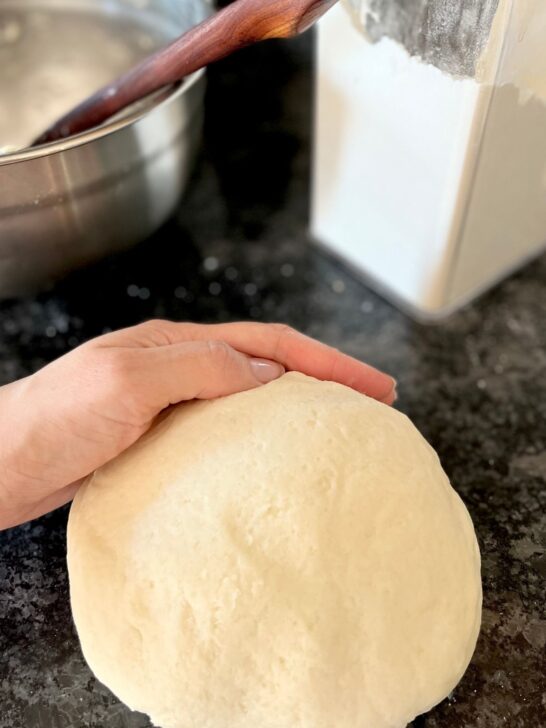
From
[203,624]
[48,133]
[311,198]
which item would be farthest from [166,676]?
[311,198]

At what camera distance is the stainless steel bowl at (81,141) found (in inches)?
30.5

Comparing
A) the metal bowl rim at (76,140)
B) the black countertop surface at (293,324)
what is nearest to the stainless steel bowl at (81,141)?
the metal bowl rim at (76,140)

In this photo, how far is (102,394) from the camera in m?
0.60

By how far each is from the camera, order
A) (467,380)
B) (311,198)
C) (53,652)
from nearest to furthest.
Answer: (53,652) < (467,380) < (311,198)

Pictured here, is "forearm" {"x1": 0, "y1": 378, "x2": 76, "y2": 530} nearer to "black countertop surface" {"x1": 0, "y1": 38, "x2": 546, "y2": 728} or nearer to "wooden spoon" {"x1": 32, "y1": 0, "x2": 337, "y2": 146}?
"black countertop surface" {"x1": 0, "y1": 38, "x2": 546, "y2": 728}

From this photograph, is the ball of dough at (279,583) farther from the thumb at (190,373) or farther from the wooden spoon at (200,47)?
the wooden spoon at (200,47)

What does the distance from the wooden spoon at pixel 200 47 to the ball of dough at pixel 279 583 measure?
1.24 feet

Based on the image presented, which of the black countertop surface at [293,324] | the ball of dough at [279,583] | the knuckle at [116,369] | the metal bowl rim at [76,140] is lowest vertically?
the black countertop surface at [293,324]

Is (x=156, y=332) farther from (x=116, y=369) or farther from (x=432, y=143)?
(x=432, y=143)

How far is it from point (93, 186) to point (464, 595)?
0.56 metres

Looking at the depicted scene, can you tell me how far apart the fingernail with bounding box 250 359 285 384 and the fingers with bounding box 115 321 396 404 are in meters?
0.02

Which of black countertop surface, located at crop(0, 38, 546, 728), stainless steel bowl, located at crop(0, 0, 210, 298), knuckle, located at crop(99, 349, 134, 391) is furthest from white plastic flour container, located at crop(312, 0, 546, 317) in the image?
knuckle, located at crop(99, 349, 134, 391)

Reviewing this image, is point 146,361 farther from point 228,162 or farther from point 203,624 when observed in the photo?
point 228,162

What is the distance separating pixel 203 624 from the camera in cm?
56
